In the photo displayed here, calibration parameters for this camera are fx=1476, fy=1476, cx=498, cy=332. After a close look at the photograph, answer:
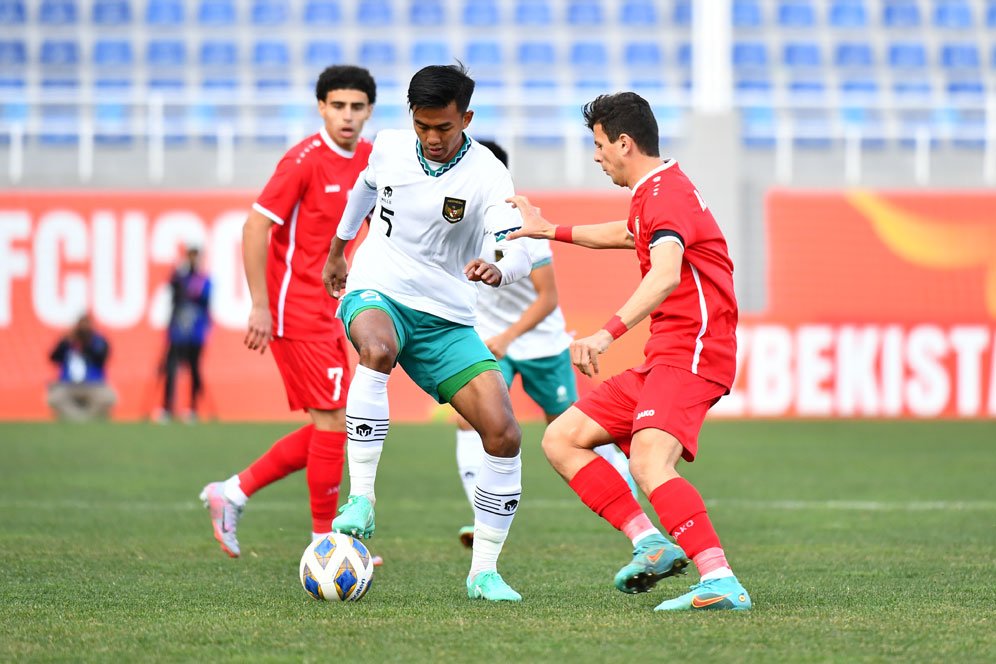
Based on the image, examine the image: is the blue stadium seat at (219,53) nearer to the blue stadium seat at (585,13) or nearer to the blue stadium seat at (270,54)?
the blue stadium seat at (270,54)

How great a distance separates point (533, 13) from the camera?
24.7m

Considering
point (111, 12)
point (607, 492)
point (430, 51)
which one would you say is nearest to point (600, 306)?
point (430, 51)

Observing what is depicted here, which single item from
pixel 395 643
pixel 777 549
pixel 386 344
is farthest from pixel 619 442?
pixel 777 549

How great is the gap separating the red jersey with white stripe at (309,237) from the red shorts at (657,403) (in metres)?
1.88

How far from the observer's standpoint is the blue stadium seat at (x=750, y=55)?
2433cm

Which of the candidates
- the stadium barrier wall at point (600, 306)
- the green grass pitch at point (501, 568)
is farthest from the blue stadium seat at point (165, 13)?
the green grass pitch at point (501, 568)

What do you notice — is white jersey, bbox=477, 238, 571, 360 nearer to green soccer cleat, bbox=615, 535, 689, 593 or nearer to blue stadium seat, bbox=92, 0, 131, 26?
green soccer cleat, bbox=615, 535, 689, 593

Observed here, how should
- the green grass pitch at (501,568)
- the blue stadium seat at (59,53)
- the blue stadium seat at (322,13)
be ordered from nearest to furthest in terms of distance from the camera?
the green grass pitch at (501,568) < the blue stadium seat at (59,53) < the blue stadium seat at (322,13)

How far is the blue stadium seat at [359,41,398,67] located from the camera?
78.1ft

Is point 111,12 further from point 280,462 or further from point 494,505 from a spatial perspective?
point 494,505

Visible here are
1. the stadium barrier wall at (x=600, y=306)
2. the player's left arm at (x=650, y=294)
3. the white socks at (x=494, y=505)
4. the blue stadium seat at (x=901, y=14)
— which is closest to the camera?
the player's left arm at (x=650, y=294)

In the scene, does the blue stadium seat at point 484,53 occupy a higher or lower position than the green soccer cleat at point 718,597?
higher

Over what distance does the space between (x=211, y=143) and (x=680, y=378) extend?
17.3 metres

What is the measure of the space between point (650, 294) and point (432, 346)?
1.05 metres
